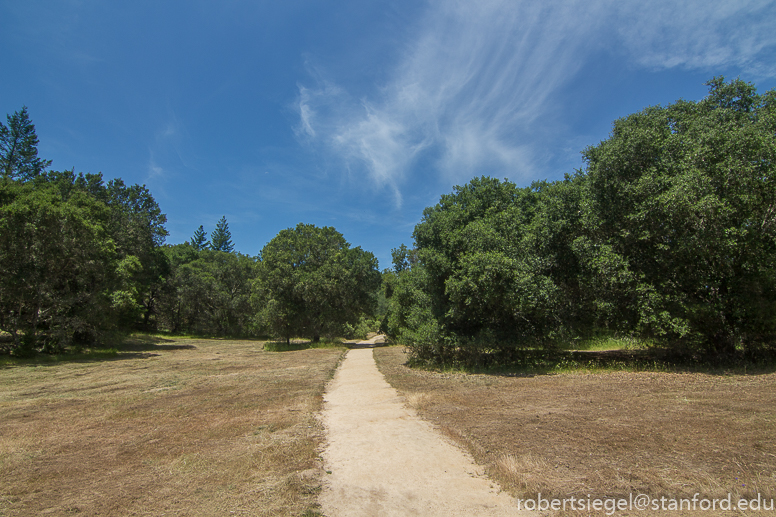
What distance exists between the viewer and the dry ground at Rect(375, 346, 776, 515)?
14.5ft

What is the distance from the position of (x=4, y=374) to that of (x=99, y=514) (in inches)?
768

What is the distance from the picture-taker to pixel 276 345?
35656 millimetres

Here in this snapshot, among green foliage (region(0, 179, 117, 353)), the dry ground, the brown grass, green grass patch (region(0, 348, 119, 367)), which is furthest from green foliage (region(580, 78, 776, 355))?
green grass patch (region(0, 348, 119, 367))

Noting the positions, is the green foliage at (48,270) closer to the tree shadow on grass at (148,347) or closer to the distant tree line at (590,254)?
the distant tree line at (590,254)

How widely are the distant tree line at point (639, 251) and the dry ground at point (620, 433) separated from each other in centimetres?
350

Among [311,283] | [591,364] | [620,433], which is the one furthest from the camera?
[311,283]

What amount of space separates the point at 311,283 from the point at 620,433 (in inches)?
1113

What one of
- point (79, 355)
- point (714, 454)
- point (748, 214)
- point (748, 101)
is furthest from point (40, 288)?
point (748, 101)

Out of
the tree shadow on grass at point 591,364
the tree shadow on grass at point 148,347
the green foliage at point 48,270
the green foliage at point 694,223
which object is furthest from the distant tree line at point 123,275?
the green foliage at point 694,223

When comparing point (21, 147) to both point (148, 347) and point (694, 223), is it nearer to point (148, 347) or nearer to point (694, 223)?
point (148, 347)

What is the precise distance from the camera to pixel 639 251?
1525cm

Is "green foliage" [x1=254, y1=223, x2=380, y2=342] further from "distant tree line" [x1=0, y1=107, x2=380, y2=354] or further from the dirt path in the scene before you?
the dirt path

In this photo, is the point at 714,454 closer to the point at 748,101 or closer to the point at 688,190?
the point at 688,190

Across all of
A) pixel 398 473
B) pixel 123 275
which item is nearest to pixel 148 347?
pixel 123 275
